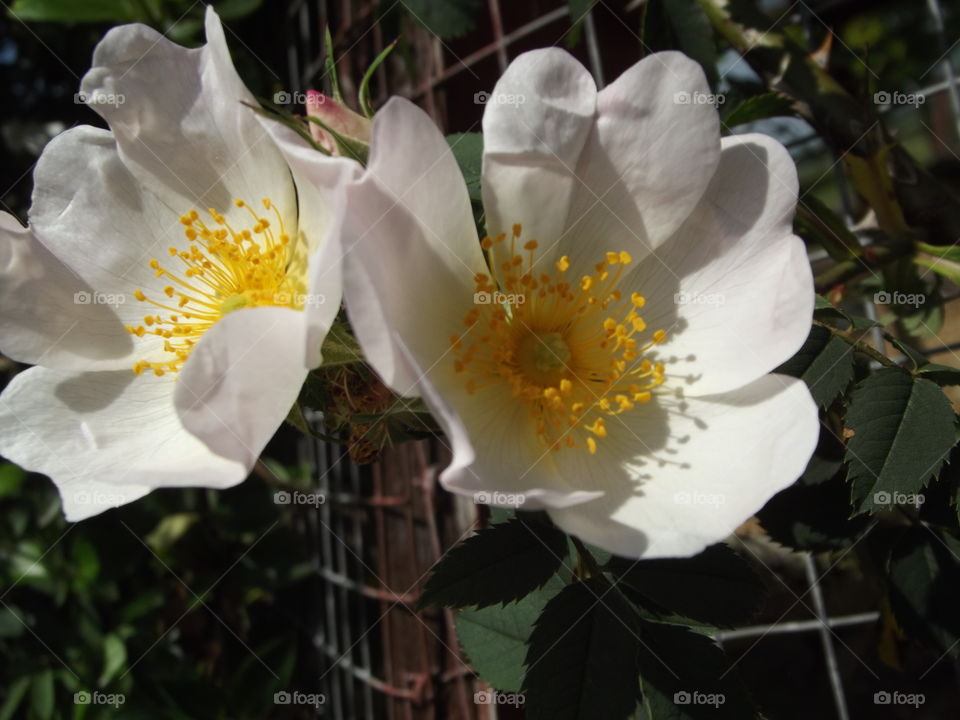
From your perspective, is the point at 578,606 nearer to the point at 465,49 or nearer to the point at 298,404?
the point at 298,404

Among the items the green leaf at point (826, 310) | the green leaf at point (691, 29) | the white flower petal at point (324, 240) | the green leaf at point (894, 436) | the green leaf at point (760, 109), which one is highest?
the green leaf at point (691, 29)

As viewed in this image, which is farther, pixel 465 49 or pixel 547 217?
pixel 465 49

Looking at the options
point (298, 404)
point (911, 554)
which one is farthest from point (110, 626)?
point (911, 554)

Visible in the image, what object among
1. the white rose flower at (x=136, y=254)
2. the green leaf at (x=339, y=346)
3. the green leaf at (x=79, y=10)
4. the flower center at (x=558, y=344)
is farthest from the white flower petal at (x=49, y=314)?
the green leaf at (x=79, y=10)

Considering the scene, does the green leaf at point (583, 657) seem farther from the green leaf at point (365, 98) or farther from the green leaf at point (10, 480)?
the green leaf at point (10, 480)

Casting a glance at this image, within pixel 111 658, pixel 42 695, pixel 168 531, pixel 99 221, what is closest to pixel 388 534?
pixel 168 531

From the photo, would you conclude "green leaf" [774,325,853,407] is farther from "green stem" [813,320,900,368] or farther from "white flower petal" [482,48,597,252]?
"white flower petal" [482,48,597,252]
